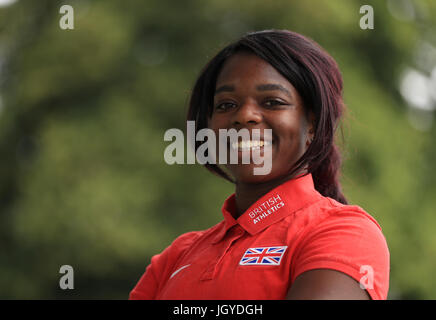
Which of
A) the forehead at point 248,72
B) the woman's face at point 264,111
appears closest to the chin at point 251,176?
the woman's face at point 264,111

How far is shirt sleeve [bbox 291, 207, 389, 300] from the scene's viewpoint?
159 centimetres

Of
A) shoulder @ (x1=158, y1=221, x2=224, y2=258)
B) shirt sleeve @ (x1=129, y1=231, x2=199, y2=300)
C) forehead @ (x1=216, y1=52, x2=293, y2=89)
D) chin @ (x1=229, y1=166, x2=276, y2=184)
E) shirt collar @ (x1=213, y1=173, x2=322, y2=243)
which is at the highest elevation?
forehead @ (x1=216, y1=52, x2=293, y2=89)

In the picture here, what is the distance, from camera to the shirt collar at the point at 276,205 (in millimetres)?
1940

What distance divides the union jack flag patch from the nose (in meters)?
0.41

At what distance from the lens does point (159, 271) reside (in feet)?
7.41

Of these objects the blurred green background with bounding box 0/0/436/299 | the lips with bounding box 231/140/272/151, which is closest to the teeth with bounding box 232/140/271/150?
the lips with bounding box 231/140/272/151

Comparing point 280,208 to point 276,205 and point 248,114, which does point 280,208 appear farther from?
point 248,114

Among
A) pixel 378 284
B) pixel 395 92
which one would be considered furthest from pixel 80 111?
pixel 378 284

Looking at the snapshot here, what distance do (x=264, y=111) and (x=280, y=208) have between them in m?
0.30

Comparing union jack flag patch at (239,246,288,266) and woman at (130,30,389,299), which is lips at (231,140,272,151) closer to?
woman at (130,30,389,299)

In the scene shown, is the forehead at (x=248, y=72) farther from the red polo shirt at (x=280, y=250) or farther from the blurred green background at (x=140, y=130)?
the blurred green background at (x=140, y=130)

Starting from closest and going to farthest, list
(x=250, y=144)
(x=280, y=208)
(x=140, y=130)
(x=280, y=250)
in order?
(x=280, y=250)
(x=280, y=208)
(x=250, y=144)
(x=140, y=130)

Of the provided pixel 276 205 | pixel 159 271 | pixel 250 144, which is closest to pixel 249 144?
pixel 250 144
